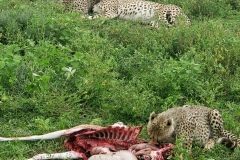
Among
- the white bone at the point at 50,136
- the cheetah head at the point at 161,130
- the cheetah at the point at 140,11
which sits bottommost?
the cheetah at the point at 140,11

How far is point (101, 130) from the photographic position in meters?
6.19

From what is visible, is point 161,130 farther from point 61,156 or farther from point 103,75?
point 103,75

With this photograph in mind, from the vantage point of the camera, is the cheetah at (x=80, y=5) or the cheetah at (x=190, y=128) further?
the cheetah at (x=80, y=5)

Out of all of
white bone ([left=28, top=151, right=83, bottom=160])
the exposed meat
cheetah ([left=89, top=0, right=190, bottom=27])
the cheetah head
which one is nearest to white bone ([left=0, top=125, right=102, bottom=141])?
the exposed meat

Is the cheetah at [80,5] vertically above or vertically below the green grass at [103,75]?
below

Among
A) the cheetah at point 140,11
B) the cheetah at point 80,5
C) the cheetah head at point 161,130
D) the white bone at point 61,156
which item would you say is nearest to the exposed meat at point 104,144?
the white bone at point 61,156

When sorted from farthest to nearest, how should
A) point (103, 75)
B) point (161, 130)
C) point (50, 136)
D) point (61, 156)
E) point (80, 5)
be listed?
1. point (80, 5)
2. point (103, 75)
3. point (50, 136)
4. point (161, 130)
5. point (61, 156)

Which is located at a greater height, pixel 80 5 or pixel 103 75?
pixel 103 75

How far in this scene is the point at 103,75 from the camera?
24.8 ft

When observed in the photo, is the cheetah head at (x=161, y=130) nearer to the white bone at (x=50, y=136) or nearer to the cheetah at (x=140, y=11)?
the white bone at (x=50, y=136)

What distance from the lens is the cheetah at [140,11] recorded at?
39.3 ft

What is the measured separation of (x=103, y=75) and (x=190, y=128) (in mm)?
1639

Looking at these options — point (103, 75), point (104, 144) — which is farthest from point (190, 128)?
point (103, 75)

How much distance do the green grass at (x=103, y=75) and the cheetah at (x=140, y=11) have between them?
2.17 meters
